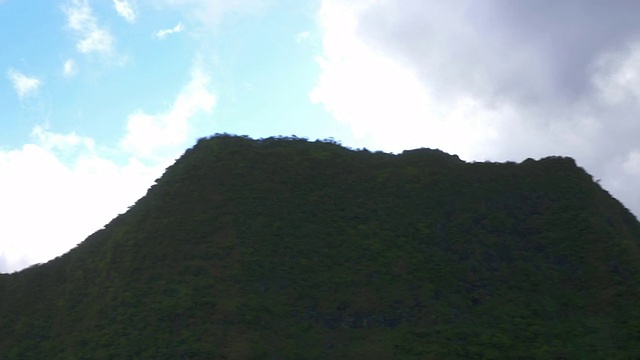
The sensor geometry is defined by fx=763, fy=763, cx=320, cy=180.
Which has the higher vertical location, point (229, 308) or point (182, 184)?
point (182, 184)

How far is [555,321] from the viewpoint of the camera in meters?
22.1

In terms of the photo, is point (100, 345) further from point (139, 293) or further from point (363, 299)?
point (363, 299)

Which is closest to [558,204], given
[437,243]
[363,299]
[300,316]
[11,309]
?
[437,243]

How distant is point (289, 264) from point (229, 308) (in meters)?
3.08

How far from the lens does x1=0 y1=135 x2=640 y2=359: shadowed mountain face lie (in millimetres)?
21547

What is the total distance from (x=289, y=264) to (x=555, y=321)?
8.30 metres

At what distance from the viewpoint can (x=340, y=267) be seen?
24547 mm

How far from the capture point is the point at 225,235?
25.3 metres

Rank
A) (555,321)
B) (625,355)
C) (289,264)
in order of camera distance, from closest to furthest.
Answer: (625,355)
(555,321)
(289,264)

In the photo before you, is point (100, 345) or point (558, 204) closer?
point (100, 345)

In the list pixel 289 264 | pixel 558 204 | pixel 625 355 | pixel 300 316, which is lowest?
pixel 625 355

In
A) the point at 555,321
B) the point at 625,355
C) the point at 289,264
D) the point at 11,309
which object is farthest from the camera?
the point at 11,309

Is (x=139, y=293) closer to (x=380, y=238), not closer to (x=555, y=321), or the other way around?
(x=380, y=238)

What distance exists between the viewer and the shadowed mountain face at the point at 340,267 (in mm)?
21547
